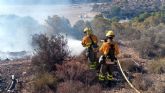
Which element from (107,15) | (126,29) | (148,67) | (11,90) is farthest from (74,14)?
(11,90)

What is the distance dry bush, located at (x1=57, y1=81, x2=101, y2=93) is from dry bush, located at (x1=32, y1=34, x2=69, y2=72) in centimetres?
290

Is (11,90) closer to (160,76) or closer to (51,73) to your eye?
(51,73)

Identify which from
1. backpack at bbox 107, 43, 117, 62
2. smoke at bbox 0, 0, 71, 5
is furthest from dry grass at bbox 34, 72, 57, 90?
smoke at bbox 0, 0, 71, 5

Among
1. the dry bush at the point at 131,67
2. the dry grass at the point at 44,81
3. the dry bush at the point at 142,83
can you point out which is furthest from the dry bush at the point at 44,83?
the dry bush at the point at 131,67

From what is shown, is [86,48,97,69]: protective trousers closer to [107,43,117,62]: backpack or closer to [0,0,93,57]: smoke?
[107,43,117,62]: backpack

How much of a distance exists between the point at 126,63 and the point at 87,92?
596 cm

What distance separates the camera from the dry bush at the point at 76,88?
51.4ft

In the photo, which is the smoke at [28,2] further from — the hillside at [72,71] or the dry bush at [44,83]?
the dry bush at [44,83]

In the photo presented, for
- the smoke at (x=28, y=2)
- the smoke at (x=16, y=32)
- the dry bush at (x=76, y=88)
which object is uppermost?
the smoke at (x=28, y=2)

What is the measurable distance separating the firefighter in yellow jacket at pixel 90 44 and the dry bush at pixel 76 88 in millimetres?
930

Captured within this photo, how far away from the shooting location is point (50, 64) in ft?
64.3

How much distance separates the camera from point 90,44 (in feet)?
53.5

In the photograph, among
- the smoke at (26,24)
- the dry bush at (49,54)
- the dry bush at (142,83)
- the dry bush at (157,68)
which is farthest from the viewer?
the smoke at (26,24)

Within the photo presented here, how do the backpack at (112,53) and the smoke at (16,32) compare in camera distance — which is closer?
the backpack at (112,53)
